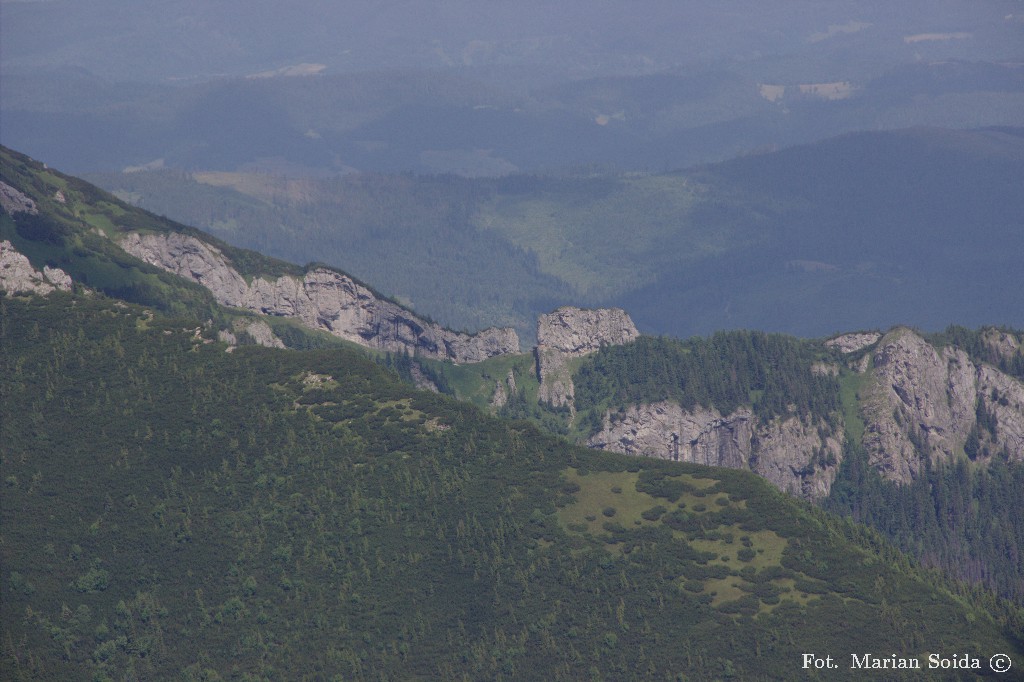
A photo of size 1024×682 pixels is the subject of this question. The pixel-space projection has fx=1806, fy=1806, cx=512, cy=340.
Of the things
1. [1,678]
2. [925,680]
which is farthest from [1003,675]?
[1,678]

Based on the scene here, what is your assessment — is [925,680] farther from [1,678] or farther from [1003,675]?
[1,678]
